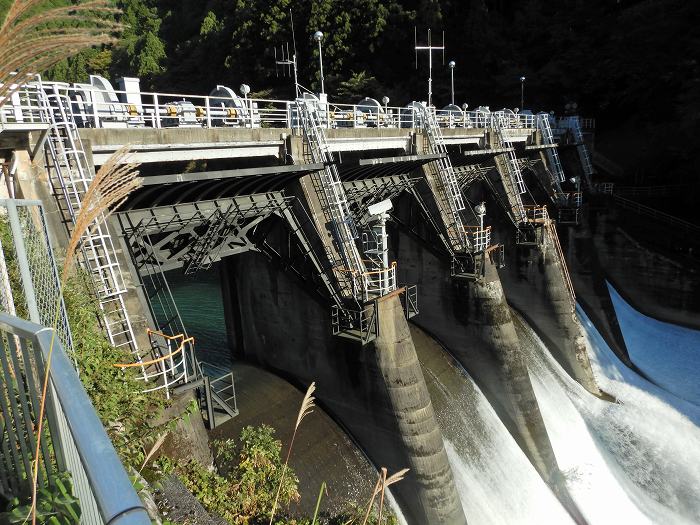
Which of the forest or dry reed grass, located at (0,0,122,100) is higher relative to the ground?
the forest

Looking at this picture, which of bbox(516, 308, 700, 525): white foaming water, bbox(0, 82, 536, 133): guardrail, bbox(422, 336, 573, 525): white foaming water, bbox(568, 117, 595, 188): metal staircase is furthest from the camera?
bbox(568, 117, 595, 188): metal staircase

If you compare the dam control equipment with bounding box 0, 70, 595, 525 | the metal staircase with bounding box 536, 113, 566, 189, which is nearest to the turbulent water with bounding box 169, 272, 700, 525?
the dam control equipment with bounding box 0, 70, 595, 525

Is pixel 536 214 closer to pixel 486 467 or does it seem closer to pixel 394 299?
pixel 486 467

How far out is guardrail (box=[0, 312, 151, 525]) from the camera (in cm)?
149

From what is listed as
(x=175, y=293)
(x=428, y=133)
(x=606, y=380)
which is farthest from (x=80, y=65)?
(x=606, y=380)

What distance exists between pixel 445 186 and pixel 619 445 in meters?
12.8

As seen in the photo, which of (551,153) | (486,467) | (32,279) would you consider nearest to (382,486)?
(32,279)

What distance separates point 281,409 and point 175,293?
20.2m

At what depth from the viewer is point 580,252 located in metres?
27.0

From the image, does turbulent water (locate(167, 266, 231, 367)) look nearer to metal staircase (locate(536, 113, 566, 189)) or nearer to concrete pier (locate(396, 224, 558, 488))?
concrete pier (locate(396, 224, 558, 488))

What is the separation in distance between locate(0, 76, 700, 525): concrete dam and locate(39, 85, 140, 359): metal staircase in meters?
0.04

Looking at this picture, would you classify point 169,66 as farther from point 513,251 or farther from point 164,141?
point 164,141

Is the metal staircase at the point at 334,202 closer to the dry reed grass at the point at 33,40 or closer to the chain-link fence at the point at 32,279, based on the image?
the chain-link fence at the point at 32,279

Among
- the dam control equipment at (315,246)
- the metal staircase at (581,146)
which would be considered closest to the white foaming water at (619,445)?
the dam control equipment at (315,246)
